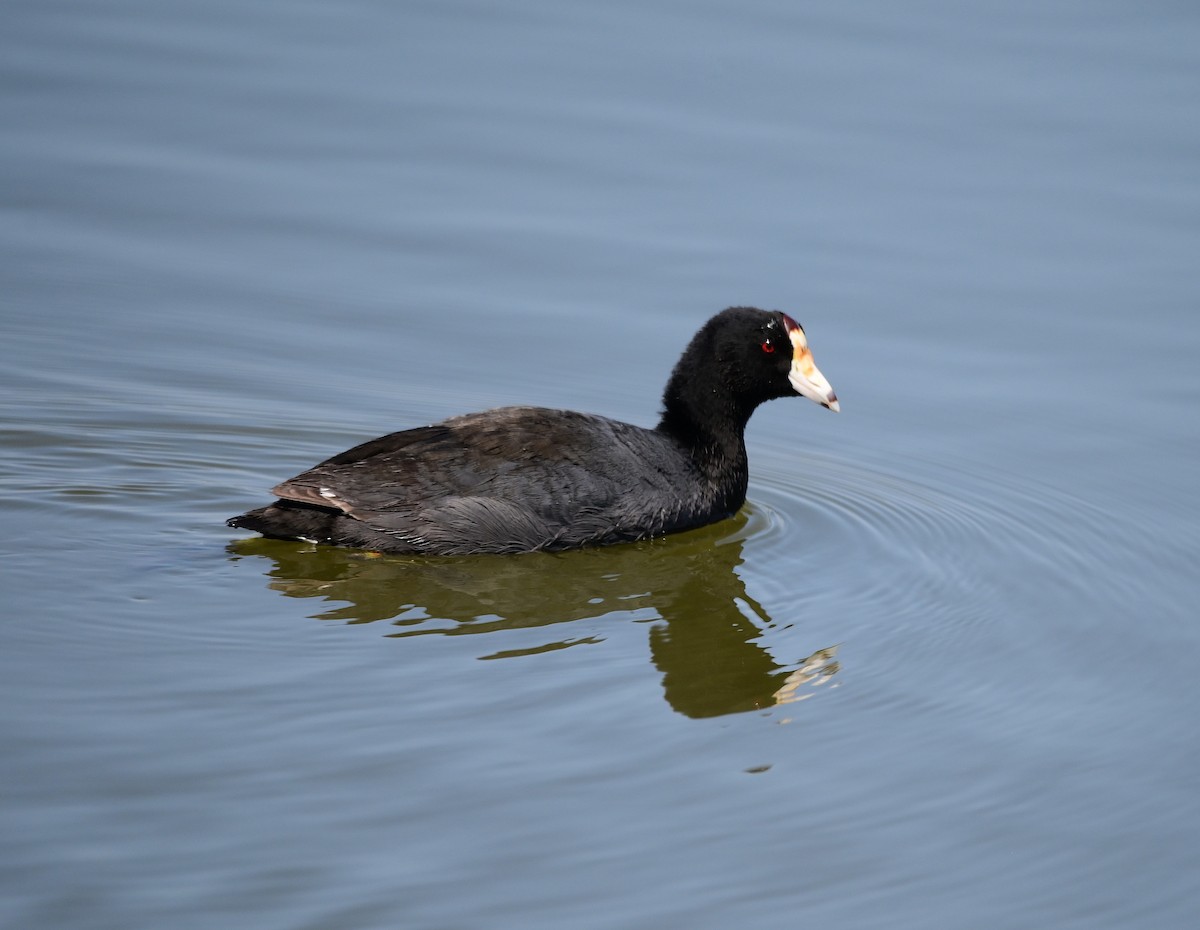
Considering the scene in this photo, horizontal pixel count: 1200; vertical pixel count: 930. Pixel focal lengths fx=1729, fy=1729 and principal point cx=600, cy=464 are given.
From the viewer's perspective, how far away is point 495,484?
734 cm

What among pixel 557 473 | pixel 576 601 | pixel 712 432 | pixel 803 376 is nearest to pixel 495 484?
pixel 557 473

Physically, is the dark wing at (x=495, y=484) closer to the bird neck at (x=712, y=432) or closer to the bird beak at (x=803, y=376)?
the bird neck at (x=712, y=432)

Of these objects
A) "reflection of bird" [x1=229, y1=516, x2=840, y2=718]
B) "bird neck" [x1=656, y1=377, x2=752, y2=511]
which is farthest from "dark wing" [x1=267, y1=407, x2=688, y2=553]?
"bird neck" [x1=656, y1=377, x2=752, y2=511]

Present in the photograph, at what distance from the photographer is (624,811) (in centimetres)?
503

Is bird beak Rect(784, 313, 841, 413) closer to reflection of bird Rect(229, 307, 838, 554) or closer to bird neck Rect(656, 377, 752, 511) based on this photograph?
reflection of bird Rect(229, 307, 838, 554)

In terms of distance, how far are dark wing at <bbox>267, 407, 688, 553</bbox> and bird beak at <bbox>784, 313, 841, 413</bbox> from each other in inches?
37.6

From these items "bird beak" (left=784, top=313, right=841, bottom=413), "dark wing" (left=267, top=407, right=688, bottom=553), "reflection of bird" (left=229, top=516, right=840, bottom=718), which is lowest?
"reflection of bird" (left=229, top=516, right=840, bottom=718)

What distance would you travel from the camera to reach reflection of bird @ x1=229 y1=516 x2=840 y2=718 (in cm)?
629

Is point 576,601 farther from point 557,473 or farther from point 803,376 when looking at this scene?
point 803,376

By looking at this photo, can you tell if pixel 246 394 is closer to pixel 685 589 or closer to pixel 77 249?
pixel 77 249

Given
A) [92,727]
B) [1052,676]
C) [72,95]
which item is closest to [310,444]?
[92,727]

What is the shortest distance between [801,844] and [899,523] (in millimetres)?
3197

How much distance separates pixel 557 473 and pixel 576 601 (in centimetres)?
74

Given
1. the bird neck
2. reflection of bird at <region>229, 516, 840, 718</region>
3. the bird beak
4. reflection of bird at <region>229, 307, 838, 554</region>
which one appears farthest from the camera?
the bird beak
